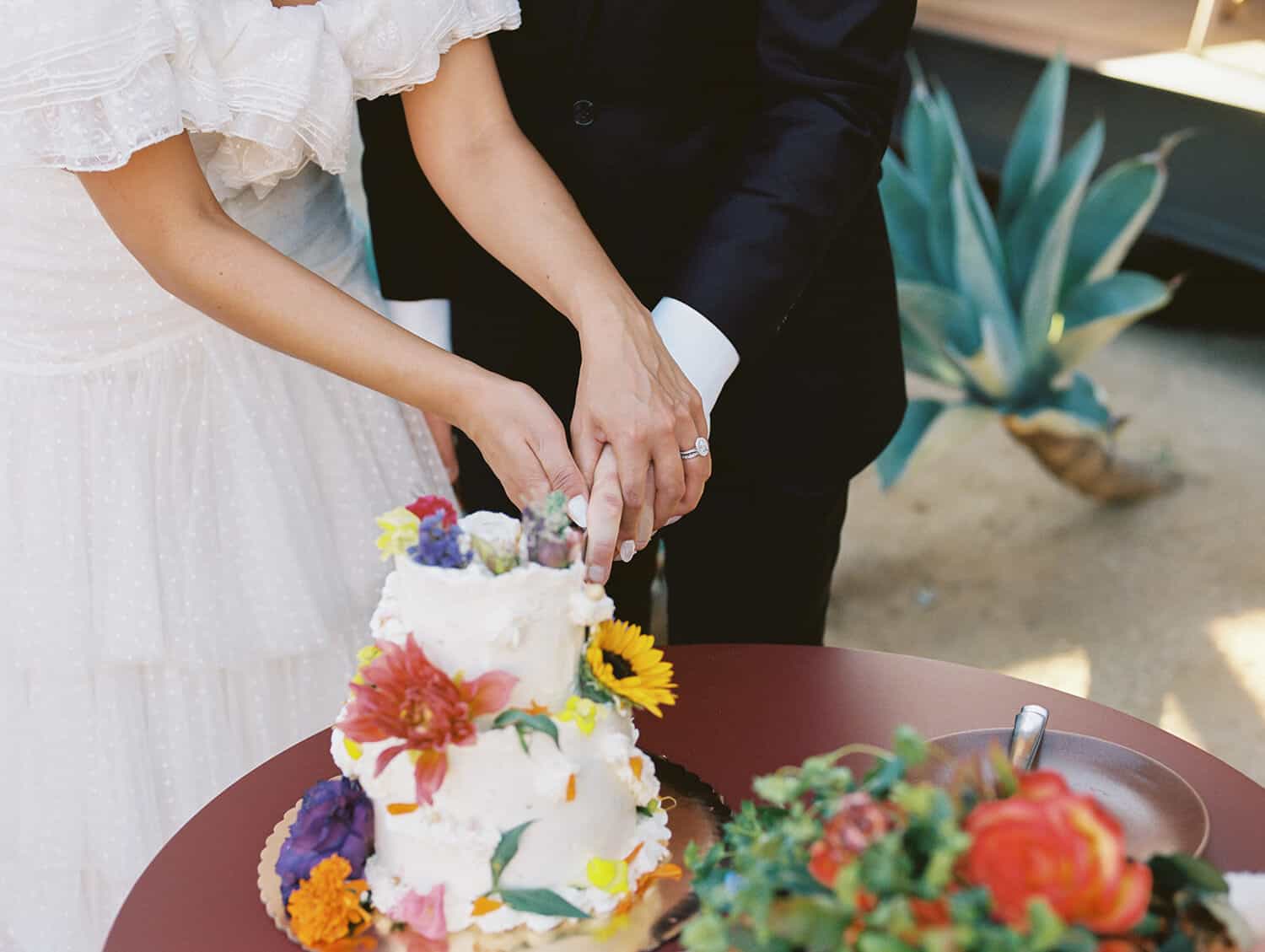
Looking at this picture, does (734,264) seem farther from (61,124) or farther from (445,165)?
(61,124)

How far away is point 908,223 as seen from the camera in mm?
2898

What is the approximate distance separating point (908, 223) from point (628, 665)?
2167mm

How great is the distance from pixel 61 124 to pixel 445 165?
39 centimetres

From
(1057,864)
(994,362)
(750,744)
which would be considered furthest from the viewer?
(994,362)

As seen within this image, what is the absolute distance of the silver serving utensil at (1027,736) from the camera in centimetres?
100

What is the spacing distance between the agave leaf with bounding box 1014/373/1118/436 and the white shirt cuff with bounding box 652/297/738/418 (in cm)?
161

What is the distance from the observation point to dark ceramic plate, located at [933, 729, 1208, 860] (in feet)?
3.11

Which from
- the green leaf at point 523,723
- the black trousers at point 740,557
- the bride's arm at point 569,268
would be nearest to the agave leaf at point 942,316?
the black trousers at point 740,557

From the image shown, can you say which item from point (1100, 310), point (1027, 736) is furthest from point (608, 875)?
point (1100, 310)

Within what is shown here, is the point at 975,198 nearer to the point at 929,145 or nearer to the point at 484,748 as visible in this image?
the point at 929,145

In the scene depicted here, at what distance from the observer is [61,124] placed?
1048 millimetres

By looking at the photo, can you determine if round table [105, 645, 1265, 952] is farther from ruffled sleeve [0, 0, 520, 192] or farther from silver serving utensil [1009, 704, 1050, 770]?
ruffled sleeve [0, 0, 520, 192]

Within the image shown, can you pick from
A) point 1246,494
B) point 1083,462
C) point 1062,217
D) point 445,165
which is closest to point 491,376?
point 445,165

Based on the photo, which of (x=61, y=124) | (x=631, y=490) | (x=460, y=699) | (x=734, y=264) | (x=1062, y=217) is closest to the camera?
(x=460, y=699)
